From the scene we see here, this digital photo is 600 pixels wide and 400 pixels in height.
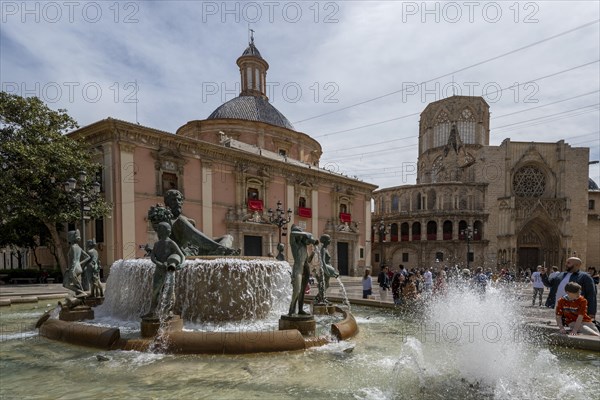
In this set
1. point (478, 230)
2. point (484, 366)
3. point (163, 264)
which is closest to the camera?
point (484, 366)

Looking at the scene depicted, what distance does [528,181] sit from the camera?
142ft

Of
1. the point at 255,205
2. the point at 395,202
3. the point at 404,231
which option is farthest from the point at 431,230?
the point at 255,205

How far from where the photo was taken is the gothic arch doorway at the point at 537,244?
41125mm

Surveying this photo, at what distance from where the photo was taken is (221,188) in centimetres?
2605

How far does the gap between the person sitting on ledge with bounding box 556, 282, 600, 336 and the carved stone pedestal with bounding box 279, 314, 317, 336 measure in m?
4.16

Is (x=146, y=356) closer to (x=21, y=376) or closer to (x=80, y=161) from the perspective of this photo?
(x=21, y=376)

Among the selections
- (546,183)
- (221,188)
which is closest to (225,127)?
(221,188)

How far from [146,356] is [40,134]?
19.8 m

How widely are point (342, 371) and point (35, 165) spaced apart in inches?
794

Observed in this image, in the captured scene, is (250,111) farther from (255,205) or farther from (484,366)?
(484,366)

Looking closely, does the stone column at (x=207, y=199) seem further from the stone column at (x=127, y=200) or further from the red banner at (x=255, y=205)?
the stone column at (x=127, y=200)

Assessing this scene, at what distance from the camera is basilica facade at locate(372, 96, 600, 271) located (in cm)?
4088

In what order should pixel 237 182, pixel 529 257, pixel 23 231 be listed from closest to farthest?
pixel 23 231, pixel 237 182, pixel 529 257

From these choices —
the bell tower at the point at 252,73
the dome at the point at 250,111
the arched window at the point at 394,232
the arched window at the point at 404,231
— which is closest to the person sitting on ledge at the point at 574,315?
the dome at the point at 250,111
